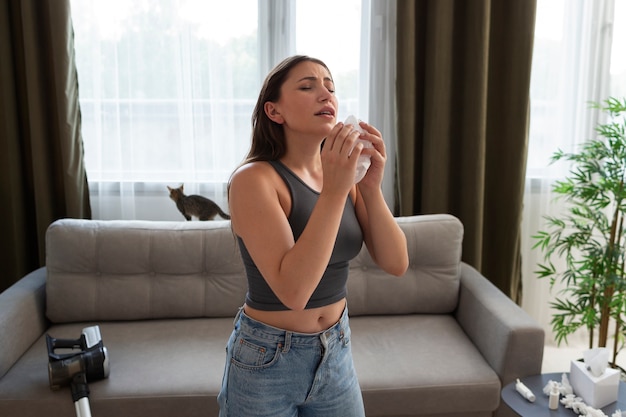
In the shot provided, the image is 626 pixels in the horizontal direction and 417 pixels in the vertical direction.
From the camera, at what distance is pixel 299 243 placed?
1.10m

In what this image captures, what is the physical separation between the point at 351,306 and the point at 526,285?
1132mm

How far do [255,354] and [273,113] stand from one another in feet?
1.68

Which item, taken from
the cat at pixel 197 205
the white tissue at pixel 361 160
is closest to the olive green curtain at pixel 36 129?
the cat at pixel 197 205

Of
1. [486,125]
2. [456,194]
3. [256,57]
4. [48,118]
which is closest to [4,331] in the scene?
[48,118]

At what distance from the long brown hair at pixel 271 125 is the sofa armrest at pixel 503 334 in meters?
1.26

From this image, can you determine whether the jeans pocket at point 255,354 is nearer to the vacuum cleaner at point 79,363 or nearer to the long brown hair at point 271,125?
the long brown hair at point 271,125

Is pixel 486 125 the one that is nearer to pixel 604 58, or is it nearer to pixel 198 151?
pixel 604 58

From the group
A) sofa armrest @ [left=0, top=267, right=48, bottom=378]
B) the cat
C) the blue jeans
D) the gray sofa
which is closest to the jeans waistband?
the blue jeans

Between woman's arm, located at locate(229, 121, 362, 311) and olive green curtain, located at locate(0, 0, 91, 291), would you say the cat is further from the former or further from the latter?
woman's arm, located at locate(229, 121, 362, 311)

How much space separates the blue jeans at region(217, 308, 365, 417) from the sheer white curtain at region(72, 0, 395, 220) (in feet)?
5.95

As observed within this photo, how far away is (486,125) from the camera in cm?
299

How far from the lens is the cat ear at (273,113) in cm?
130

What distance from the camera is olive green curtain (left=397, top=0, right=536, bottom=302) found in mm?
2811

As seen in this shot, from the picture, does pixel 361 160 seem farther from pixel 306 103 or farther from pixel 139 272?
pixel 139 272
